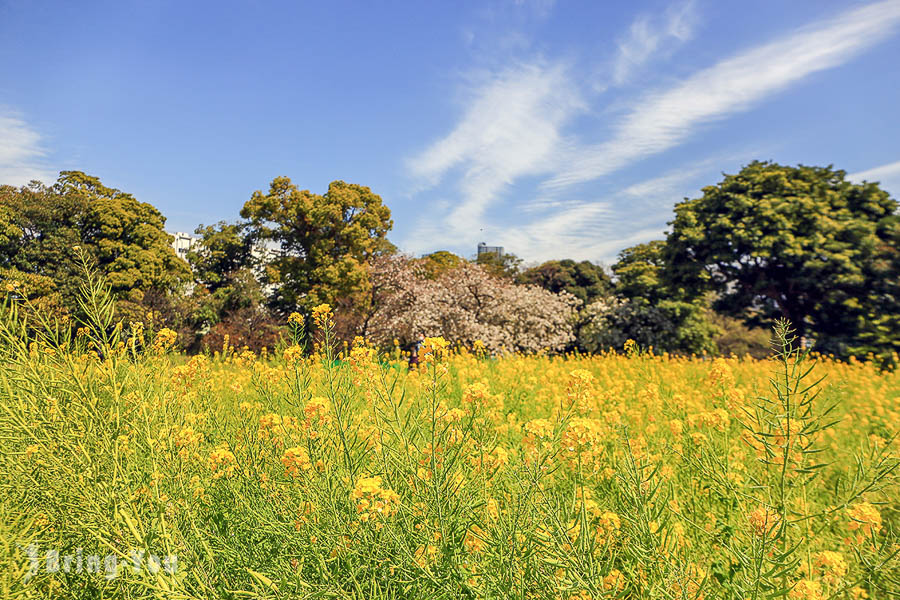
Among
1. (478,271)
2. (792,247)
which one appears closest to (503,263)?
(478,271)

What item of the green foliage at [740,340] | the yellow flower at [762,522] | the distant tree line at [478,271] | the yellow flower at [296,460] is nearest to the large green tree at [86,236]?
the distant tree line at [478,271]

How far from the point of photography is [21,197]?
41.9 feet

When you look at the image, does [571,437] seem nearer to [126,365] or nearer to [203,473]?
[203,473]

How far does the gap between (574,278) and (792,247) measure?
384 inches

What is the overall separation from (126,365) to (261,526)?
894mm

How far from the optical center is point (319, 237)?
671 inches

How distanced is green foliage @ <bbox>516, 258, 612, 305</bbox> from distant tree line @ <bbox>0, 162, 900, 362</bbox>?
210 cm

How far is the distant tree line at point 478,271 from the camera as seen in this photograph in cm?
1323

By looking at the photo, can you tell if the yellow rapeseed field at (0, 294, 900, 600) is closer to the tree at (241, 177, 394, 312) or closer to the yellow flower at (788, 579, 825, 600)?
the yellow flower at (788, 579, 825, 600)

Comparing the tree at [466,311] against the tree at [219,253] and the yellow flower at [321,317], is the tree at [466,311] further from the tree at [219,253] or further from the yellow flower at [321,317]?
the yellow flower at [321,317]

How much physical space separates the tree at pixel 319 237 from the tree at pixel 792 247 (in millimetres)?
11455

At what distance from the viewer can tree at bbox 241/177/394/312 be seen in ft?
53.0

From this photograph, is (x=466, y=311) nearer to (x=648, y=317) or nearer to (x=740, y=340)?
(x=648, y=317)

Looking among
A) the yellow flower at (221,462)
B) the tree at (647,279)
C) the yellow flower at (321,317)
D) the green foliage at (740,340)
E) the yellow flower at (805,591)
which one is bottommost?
the green foliage at (740,340)
